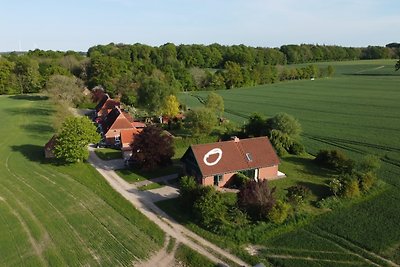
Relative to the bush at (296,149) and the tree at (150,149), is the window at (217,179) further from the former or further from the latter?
the bush at (296,149)

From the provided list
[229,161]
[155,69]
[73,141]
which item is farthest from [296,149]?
[155,69]

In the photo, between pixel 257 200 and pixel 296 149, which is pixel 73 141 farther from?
pixel 296 149

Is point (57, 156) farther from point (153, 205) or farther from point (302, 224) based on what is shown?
point (302, 224)

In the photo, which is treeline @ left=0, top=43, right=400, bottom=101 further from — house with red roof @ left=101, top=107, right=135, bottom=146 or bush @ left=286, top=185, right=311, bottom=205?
bush @ left=286, top=185, right=311, bottom=205

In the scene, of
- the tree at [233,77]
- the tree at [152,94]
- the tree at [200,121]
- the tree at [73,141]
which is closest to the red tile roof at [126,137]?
the tree at [73,141]

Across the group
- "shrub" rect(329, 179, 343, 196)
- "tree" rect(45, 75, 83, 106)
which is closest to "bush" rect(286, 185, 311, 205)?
"shrub" rect(329, 179, 343, 196)

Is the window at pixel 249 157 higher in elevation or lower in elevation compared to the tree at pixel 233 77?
lower

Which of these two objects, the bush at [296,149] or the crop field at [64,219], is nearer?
the crop field at [64,219]
